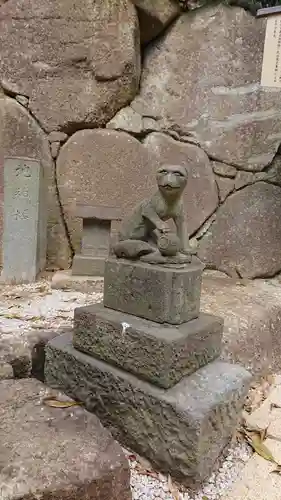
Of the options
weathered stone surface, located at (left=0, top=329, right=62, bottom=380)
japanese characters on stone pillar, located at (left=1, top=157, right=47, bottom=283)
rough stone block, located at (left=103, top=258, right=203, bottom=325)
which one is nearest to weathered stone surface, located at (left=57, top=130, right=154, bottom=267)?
japanese characters on stone pillar, located at (left=1, top=157, right=47, bottom=283)

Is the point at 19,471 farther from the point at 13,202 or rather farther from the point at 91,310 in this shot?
the point at 13,202

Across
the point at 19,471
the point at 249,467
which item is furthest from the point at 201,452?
the point at 19,471

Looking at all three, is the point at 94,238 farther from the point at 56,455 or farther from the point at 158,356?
the point at 56,455

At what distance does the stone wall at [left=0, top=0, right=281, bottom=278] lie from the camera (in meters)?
3.67

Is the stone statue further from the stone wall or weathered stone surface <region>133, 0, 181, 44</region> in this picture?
weathered stone surface <region>133, 0, 181, 44</region>

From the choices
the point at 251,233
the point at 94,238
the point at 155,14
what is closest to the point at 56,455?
the point at 94,238

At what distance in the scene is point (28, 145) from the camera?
12.4ft

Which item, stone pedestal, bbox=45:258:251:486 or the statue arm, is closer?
stone pedestal, bbox=45:258:251:486

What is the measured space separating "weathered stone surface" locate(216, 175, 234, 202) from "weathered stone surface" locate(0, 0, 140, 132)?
4.69 feet

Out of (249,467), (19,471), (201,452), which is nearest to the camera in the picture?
(19,471)

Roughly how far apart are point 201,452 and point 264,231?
2.75m

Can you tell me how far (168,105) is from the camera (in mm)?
3930

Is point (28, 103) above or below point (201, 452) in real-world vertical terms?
above

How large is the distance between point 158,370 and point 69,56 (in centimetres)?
342
